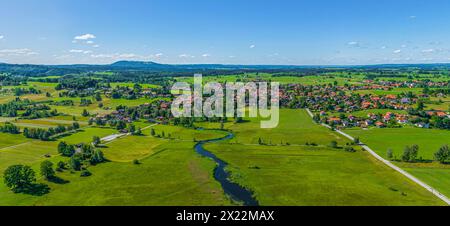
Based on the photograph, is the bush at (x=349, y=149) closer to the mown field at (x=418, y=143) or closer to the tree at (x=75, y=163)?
the mown field at (x=418, y=143)

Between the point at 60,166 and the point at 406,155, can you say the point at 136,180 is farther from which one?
the point at 406,155

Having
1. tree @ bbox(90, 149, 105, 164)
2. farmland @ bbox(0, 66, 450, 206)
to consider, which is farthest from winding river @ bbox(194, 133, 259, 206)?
tree @ bbox(90, 149, 105, 164)

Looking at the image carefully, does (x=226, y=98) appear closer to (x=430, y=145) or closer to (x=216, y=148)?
(x=216, y=148)

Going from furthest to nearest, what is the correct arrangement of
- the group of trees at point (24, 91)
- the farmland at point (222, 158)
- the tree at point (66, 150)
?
1. the group of trees at point (24, 91)
2. the tree at point (66, 150)
3. the farmland at point (222, 158)

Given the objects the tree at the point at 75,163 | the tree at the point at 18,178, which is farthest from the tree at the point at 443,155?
the tree at the point at 18,178
